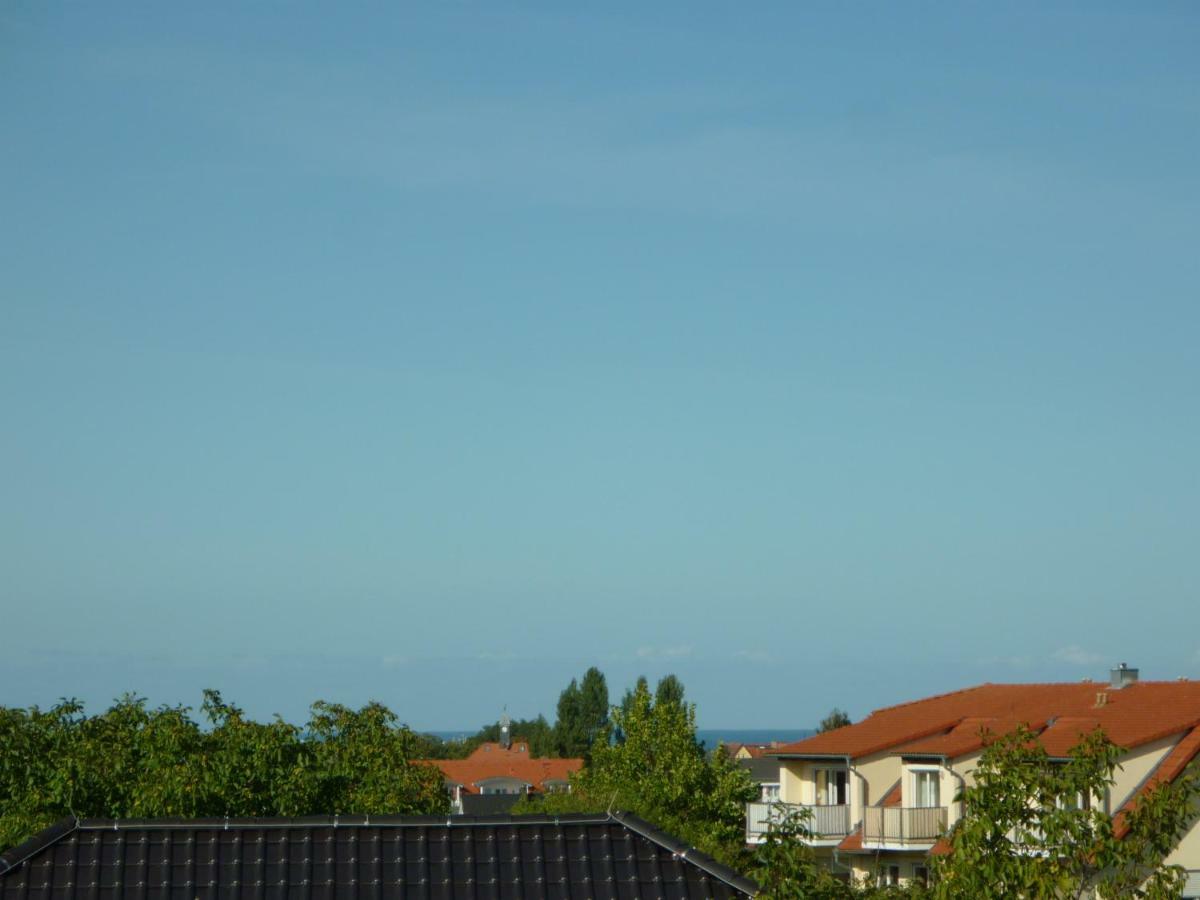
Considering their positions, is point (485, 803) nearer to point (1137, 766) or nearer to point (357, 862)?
point (1137, 766)

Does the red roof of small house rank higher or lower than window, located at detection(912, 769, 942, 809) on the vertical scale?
lower

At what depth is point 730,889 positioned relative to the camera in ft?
48.5

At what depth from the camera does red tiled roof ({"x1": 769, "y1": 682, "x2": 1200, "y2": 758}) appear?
45.5m

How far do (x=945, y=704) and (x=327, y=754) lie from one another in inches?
1075

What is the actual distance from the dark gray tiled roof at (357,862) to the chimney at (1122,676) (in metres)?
40.7

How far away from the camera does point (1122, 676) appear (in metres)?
52.7

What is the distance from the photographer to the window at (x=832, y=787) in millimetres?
55375

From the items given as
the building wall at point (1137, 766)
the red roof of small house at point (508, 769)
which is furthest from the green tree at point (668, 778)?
the red roof of small house at point (508, 769)

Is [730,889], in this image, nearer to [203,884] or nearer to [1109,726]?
[203,884]

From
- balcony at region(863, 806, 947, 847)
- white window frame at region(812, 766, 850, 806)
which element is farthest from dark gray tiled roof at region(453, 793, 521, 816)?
balcony at region(863, 806, 947, 847)

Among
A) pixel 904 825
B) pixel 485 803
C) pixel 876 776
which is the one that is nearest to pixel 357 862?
pixel 904 825

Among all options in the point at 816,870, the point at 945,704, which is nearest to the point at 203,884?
the point at 816,870

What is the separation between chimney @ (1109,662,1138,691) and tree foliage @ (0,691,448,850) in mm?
24647

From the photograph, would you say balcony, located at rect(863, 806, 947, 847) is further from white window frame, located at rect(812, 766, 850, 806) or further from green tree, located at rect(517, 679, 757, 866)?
green tree, located at rect(517, 679, 757, 866)
